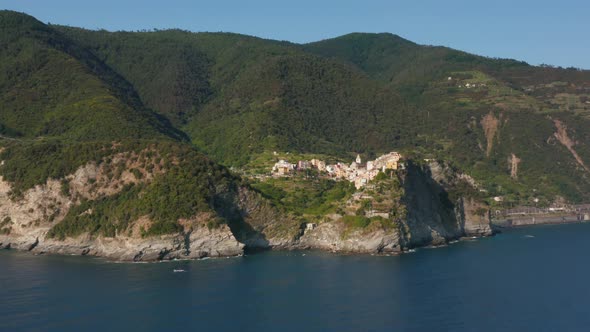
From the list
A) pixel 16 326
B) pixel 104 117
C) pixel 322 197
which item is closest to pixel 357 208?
pixel 322 197

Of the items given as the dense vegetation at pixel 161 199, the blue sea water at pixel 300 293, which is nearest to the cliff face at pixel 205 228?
the dense vegetation at pixel 161 199

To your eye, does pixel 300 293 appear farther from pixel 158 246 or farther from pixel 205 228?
pixel 158 246

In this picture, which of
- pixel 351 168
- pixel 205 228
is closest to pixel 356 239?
pixel 205 228

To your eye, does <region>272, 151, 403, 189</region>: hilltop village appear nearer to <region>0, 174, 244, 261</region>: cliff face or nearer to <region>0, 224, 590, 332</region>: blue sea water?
<region>0, 224, 590, 332</region>: blue sea water

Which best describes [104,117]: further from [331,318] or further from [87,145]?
[331,318]

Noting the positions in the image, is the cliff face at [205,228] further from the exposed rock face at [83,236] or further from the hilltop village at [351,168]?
the hilltop village at [351,168]

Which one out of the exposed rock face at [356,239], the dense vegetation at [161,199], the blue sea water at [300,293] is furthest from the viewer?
the exposed rock face at [356,239]

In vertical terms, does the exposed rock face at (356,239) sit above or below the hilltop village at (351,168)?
below
